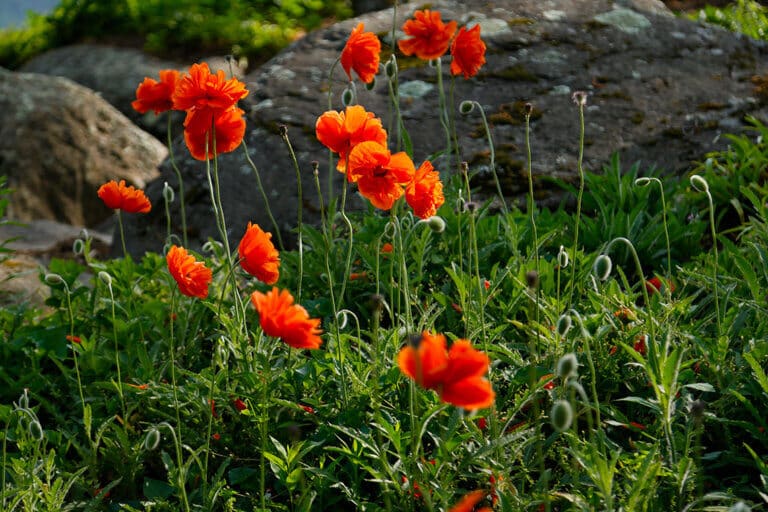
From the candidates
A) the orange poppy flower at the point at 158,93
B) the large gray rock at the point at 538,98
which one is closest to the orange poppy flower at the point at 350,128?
the orange poppy flower at the point at 158,93

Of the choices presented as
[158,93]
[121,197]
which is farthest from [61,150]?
[121,197]

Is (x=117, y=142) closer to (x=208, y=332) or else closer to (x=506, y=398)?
(x=208, y=332)

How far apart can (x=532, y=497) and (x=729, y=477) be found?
0.48m

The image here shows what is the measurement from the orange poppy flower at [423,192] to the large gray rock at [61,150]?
5.06 meters

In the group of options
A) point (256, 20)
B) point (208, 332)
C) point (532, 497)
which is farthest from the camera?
point (256, 20)

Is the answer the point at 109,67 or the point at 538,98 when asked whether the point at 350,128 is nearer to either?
the point at 538,98

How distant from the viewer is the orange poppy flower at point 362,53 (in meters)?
2.51

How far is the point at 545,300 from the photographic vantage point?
230 centimetres

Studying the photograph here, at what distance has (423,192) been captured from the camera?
6.56ft

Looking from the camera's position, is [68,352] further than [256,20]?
No

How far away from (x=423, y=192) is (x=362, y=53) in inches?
28.3

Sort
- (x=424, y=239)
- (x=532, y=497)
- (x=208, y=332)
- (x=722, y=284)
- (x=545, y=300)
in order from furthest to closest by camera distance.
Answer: (x=208, y=332) → (x=424, y=239) → (x=722, y=284) → (x=545, y=300) → (x=532, y=497)

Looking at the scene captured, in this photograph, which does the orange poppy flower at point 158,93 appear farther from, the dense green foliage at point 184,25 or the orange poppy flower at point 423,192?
the dense green foliage at point 184,25

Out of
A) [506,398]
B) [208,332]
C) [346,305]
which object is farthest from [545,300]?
[208,332]
